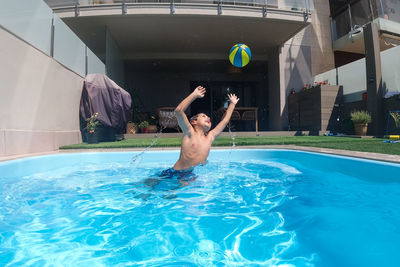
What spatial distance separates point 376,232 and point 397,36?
514 inches

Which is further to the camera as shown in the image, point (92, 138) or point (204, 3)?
point (204, 3)

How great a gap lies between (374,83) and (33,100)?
30.4ft

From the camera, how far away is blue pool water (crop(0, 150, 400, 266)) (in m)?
→ 1.33

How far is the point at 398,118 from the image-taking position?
22.2 feet

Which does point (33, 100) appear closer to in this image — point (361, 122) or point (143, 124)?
point (143, 124)

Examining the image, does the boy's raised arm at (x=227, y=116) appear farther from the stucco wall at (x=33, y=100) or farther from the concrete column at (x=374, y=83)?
the concrete column at (x=374, y=83)

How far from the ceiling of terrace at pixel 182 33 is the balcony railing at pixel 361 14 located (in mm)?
3867


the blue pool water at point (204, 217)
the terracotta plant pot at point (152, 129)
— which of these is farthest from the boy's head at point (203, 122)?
the terracotta plant pot at point (152, 129)

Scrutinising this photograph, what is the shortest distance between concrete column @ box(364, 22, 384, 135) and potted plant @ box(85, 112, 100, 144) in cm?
831

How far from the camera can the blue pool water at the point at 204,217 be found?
133 cm

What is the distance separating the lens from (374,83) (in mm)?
7613

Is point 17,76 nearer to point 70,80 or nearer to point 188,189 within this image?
point 70,80

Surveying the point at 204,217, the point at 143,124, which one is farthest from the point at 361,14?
the point at 204,217

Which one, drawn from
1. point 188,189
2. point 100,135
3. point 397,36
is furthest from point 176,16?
point 397,36
